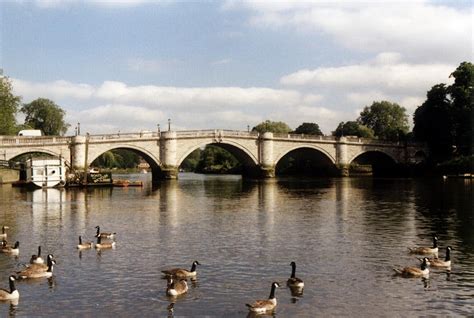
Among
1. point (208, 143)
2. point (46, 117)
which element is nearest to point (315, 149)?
point (208, 143)

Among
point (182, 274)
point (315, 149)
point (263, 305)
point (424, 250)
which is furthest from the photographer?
point (315, 149)

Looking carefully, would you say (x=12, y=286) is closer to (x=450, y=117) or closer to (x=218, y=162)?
(x=450, y=117)

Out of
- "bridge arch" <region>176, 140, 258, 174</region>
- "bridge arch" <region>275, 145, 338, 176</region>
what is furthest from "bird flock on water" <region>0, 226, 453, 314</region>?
"bridge arch" <region>275, 145, 338, 176</region>

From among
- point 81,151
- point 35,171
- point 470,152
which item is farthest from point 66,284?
point 470,152

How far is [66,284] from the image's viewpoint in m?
19.0

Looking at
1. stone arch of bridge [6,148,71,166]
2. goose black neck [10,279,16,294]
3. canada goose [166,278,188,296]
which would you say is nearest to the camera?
goose black neck [10,279,16,294]

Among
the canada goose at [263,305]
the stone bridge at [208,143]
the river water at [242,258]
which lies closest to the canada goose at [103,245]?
the river water at [242,258]

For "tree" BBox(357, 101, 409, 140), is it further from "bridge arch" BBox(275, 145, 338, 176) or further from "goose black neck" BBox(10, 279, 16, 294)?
"goose black neck" BBox(10, 279, 16, 294)

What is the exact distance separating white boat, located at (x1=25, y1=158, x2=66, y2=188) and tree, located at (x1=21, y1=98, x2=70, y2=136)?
61969mm

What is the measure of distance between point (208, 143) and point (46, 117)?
5687cm

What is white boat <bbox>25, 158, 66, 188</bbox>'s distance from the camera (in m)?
69.5

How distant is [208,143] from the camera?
89438 mm

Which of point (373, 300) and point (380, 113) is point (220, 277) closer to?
point (373, 300)

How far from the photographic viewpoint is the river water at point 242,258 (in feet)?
54.3
